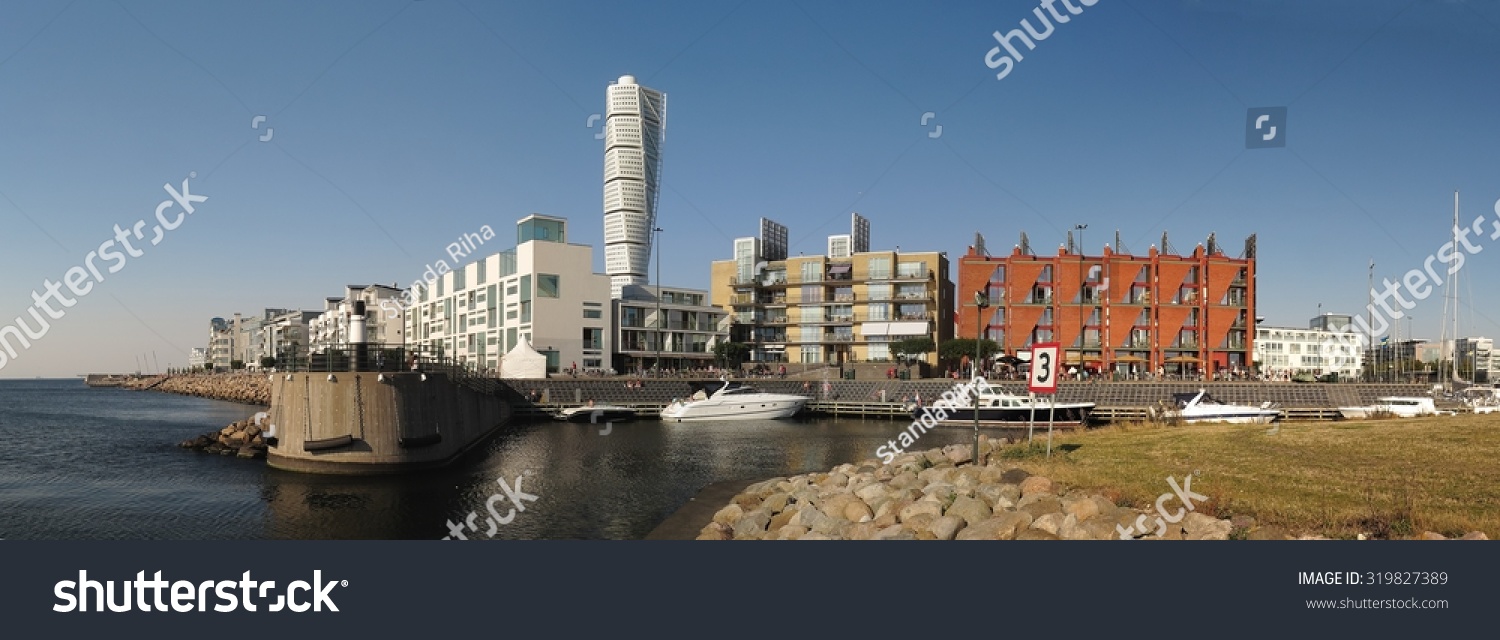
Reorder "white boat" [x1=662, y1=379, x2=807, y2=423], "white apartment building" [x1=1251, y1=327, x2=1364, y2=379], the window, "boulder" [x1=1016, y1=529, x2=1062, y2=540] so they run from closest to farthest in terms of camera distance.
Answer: "boulder" [x1=1016, y1=529, x2=1062, y2=540]
"white boat" [x1=662, y1=379, x2=807, y2=423]
the window
"white apartment building" [x1=1251, y1=327, x2=1364, y2=379]

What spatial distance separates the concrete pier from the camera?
31.5m

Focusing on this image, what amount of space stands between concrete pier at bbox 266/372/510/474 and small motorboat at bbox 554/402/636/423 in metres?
30.5

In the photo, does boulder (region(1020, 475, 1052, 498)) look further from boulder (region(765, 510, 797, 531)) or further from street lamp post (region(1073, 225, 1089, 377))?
street lamp post (region(1073, 225, 1089, 377))

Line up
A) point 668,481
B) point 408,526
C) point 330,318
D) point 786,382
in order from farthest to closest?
point 330,318 → point 786,382 → point 668,481 → point 408,526

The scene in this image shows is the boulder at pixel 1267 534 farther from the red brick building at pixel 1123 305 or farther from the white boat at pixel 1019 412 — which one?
the red brick building at pixel 1123 305

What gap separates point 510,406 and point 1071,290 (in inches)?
2796

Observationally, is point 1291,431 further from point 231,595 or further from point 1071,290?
point 1071,290

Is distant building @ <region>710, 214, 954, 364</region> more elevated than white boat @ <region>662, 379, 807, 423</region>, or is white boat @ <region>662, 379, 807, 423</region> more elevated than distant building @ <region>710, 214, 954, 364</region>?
distant building @ <region>710, 214, 954, 364</region>

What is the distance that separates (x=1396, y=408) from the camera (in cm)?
5225

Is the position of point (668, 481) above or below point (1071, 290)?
below

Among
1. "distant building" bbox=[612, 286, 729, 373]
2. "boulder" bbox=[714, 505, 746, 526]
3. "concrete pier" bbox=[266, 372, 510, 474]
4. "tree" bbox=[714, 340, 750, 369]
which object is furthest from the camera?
"tree" bbox=[714, 340, 750, 369]

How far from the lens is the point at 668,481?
3116 cm

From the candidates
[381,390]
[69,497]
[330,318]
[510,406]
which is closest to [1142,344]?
[510,406]

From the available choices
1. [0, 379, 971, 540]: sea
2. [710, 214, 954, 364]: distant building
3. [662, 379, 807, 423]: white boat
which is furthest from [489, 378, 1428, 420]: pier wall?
[710, 214, 954, 364]: distant building
